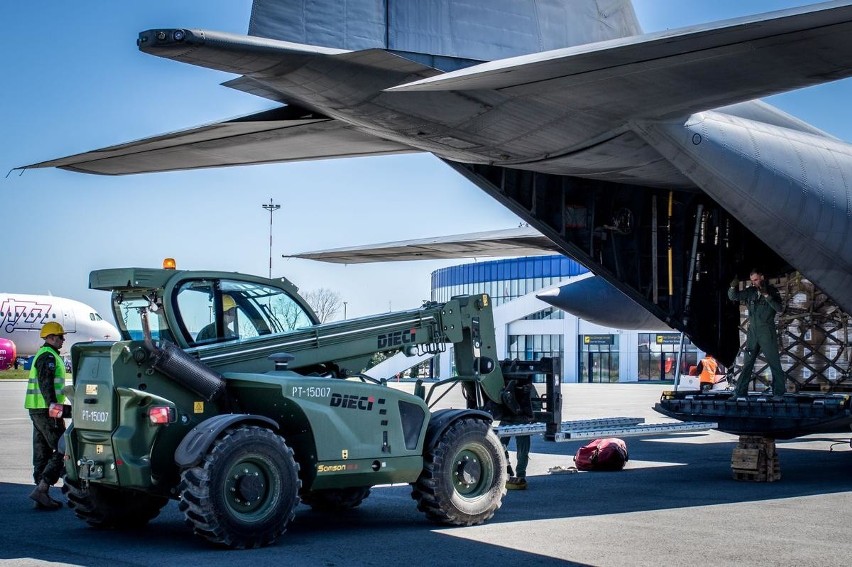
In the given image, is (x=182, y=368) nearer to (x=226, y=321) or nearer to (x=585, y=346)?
(x=226, y=321)

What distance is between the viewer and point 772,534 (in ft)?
27.3

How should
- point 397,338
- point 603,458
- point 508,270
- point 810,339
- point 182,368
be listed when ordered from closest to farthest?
point 182,368 → point 397,338 → point 603,458 → point 810,339 → point 508,270

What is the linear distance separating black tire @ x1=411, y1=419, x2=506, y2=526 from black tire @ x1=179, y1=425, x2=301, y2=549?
1.32 m

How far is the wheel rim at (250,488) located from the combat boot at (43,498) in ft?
10.2

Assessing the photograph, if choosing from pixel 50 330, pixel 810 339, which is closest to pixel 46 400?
pixel 50 330

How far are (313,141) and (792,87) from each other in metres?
5.59

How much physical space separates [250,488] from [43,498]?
322 cm

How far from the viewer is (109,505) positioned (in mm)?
8273

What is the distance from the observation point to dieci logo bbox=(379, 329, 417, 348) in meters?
9.02

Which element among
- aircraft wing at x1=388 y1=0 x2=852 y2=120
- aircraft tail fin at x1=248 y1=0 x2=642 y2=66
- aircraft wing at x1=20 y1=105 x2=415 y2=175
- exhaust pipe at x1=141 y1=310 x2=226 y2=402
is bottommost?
exhaust pipe at x1=141 y1=310 x2=226 y2=402

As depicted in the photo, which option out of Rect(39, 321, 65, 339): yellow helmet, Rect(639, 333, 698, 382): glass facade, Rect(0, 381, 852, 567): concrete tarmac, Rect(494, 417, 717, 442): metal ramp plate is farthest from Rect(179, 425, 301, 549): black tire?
Rect(639, 333, 698, 382): glass facade

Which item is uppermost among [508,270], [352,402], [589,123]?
[508,270]

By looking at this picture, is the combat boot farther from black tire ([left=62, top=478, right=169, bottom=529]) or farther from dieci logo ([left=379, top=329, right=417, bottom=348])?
dieci logo ([left=379, top=329, right=417, bottom=348])

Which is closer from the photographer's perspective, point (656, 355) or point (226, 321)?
point (226, 321)
